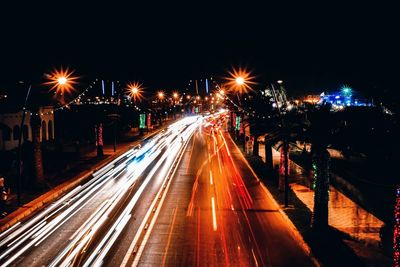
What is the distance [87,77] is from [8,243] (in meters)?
49.9

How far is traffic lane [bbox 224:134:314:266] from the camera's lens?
42.3 ft

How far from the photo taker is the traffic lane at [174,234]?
1254 centimetres

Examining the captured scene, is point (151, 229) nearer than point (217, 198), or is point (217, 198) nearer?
point (151, 229)

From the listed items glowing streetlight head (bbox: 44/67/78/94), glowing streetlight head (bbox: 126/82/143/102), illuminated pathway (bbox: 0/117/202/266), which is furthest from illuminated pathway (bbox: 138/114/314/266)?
glowing streetlight head (bbox: 126/82/143/102)

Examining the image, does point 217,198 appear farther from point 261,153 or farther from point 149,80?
point 149,80

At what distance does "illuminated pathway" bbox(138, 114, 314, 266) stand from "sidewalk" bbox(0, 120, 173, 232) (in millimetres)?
6338

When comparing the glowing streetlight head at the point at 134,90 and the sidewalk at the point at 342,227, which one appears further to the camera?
the glowing streetlight head at the point at 134,90

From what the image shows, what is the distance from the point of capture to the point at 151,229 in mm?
15367

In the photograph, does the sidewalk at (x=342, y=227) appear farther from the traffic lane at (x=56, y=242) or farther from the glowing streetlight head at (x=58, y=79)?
the glowing streetlight head at (x=58, y=79)

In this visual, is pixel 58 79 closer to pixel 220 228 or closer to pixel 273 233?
pixel 220 228

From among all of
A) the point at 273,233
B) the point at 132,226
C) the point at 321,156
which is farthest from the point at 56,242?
the point at 321,156

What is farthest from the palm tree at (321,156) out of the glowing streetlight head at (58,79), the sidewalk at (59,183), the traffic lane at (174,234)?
the glowing streetlight head at (58,79)

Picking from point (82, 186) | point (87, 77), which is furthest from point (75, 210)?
point (87, 77)

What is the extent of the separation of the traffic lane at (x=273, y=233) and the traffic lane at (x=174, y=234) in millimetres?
2662
